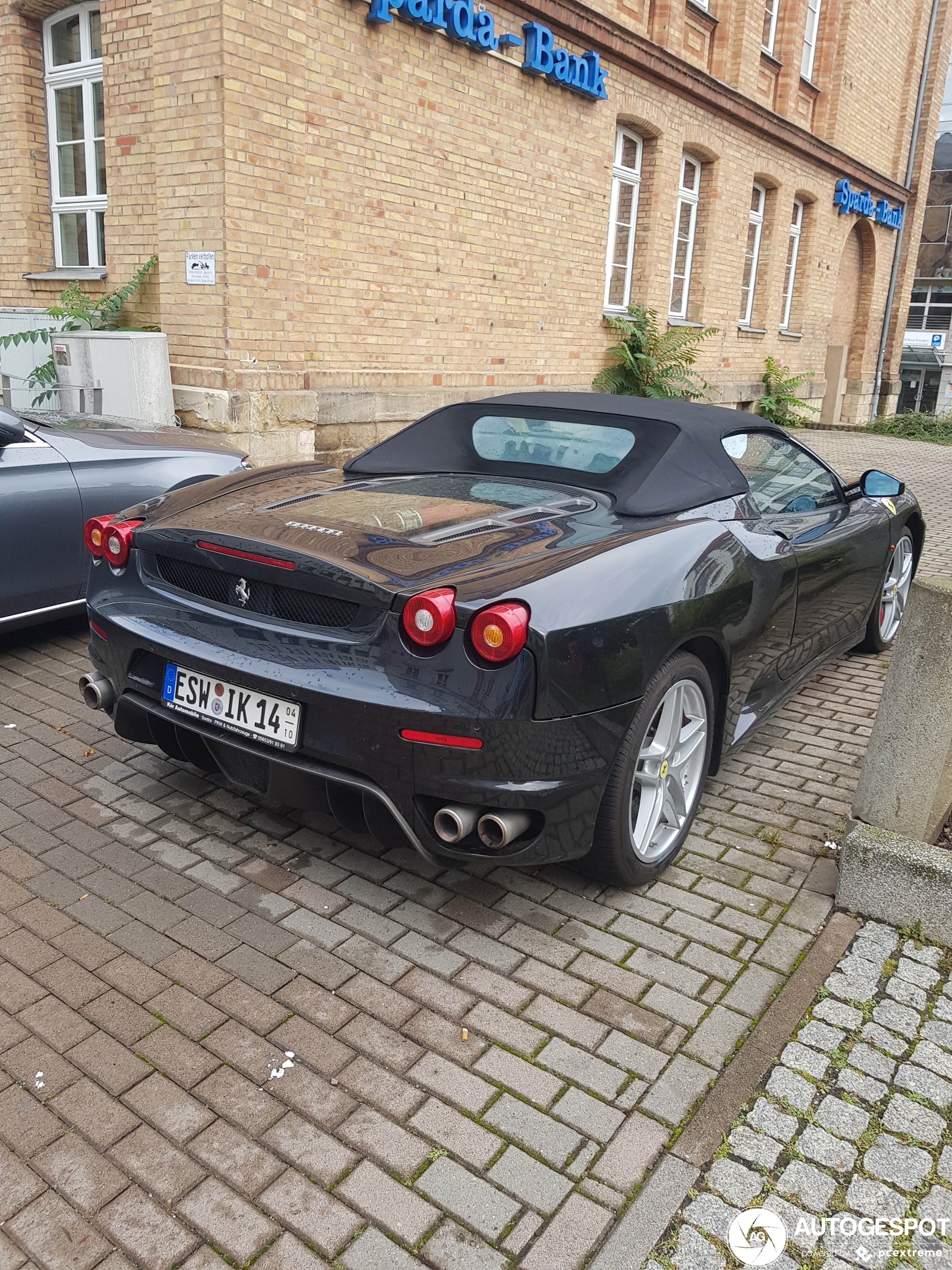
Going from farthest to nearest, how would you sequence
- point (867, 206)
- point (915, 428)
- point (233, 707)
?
1. point (915, 428)
2. point (867, 206)
3. point (233, 707)

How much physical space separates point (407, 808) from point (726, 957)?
3.35 feet

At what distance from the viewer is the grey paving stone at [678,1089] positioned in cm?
229

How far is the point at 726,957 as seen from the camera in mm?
2865

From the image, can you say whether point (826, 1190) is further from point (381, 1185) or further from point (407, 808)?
point (407, 808)

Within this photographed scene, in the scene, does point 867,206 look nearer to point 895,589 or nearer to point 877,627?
point 895,589

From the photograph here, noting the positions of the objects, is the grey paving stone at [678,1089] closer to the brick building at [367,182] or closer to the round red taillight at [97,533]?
the round red taillight at [97,533]

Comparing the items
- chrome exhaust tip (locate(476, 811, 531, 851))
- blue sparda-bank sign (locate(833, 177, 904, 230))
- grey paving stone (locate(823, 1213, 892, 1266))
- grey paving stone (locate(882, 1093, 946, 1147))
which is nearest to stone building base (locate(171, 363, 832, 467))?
chrome exhaust tip (locate(476, 811, 531, 851))

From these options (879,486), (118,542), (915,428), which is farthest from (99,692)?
(915,428)

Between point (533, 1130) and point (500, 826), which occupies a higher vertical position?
point (500, 826)

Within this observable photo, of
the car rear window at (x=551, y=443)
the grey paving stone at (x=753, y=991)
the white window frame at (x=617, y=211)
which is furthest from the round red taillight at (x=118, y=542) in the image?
the white window frame at (x=617, y=211)

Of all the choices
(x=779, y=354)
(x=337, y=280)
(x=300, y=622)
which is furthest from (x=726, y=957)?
(x=779, y=354)

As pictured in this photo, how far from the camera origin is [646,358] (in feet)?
42.0

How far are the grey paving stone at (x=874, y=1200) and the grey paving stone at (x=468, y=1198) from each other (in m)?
0.69

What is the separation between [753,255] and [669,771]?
1590cm
